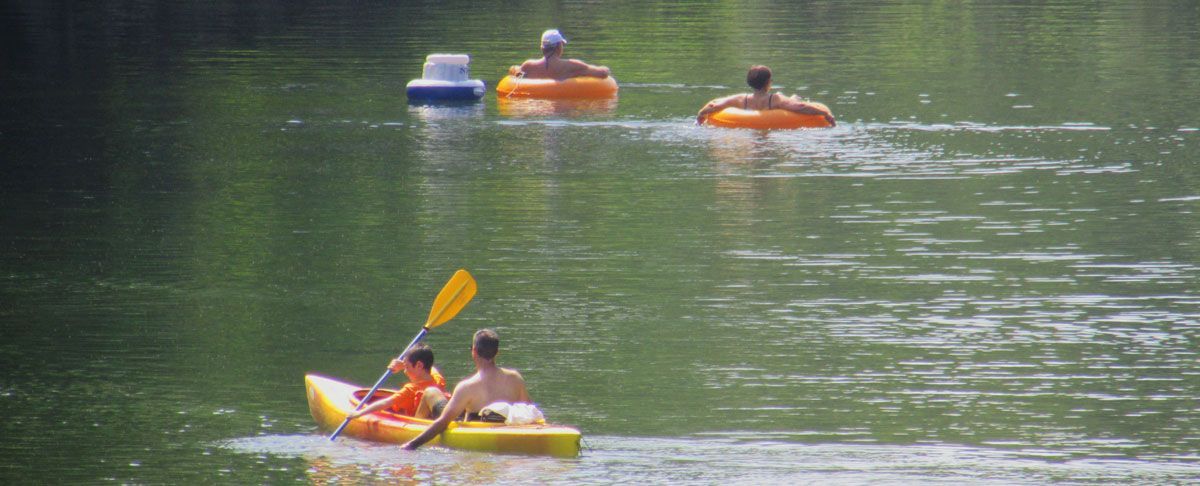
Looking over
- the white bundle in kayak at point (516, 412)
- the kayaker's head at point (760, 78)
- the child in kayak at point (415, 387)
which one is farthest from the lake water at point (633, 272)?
the kayaker's head at point (760, 78)

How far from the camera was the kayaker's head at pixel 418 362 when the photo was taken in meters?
→ 10.2

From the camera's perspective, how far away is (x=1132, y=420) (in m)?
10.4

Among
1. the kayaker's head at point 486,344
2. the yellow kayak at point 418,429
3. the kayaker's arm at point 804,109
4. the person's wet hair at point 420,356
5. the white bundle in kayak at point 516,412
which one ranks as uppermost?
the kayaker's head at point 486,344

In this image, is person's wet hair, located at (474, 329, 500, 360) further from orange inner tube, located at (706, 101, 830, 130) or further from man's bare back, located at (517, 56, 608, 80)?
man's bare back, located at (517, 56, 608, 80)

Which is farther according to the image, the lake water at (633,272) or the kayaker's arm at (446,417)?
the lake water at (633,272)

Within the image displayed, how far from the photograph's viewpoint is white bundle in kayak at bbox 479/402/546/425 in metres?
9.84

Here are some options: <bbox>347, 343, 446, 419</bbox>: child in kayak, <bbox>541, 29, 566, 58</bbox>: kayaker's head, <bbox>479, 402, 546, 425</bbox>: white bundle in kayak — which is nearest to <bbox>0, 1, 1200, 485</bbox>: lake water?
<bbox>479, 402, 546, 425</bbox>: white bundle in kayak

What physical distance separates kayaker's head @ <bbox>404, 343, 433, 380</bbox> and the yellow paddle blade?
0.85 m

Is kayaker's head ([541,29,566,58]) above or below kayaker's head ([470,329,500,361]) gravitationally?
below

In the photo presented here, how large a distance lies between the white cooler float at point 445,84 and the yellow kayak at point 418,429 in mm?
14693

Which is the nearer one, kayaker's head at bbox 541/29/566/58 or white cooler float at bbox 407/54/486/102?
white cooler float at bbox 407/54/486/102

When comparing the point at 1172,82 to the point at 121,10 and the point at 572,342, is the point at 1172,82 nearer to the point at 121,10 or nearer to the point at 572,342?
the point at 572,342

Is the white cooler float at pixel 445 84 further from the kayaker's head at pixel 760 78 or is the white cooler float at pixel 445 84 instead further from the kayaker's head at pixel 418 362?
the kayaker's head at pixel 418 362

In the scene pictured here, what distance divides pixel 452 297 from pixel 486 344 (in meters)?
1.35
